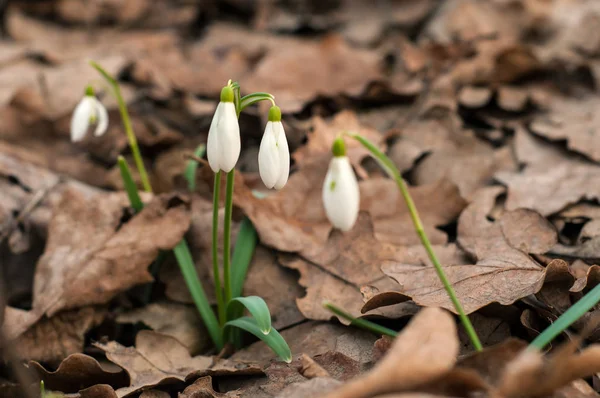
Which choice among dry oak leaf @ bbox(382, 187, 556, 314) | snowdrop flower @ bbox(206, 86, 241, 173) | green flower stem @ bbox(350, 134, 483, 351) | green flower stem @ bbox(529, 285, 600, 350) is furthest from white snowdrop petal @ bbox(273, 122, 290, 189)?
green flower stem @ bbox(529, 285, 600, 350)

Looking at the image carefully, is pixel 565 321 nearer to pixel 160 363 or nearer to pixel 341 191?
pixel 341 191

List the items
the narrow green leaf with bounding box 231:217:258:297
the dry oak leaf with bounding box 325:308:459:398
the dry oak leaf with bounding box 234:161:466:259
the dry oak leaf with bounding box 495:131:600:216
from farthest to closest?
the dry oak leaf with bounding box 495:131:600:216
the dry oak leaf with bounding box 234:161:466:259
the narrow green leaf with bounding box 231:217:258:297
the dry oak leaf with bounding box 325:308:459:398

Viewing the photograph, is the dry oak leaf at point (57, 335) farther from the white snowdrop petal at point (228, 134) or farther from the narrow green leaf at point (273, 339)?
the white snowdrop petal at point (228, 134)

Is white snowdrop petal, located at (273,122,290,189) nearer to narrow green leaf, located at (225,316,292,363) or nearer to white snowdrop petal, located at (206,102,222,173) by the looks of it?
white snowdrop petal, located at (206,102,222,173)

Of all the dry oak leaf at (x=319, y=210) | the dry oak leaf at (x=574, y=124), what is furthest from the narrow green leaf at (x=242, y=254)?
the dry oak leaf at (x=574, y=124)

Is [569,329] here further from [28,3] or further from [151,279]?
[28,3]
